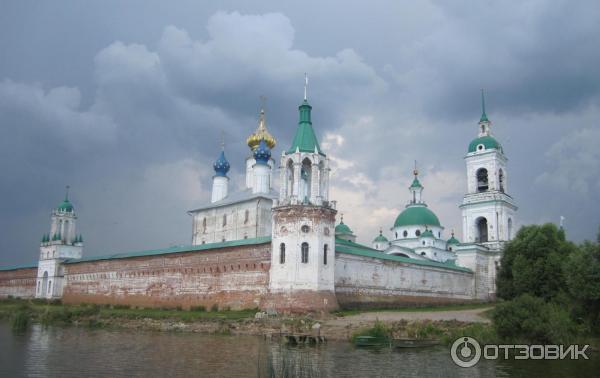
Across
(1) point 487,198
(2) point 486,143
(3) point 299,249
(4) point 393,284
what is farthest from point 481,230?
(3) point 299,249

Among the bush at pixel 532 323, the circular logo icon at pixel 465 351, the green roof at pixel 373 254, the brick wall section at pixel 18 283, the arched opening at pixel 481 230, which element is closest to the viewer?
the circular logo icon at pixel 465 351

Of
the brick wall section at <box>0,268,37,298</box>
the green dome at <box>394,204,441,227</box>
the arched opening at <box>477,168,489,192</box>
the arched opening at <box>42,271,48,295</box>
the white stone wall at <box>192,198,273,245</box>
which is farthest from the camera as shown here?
the brick wall section at <box>0,268,37,298</box>

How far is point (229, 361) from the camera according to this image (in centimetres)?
1714

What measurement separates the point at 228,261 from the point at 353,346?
48.7ft

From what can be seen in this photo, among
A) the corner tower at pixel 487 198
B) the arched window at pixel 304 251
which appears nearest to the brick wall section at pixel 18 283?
the arched window at pixel 304 251

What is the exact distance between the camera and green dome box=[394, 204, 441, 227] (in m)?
56.4

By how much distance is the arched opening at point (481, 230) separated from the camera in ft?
169

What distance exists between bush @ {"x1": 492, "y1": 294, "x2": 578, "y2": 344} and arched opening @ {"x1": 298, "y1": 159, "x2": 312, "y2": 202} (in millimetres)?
13860

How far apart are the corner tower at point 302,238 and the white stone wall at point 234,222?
38.3ft

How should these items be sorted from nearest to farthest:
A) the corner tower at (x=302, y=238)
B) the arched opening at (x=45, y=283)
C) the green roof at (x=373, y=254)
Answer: the corner tower at (x=302, y=238) → the green roof at (x=373, y=254) → the arched opening at (x=45, y=283)

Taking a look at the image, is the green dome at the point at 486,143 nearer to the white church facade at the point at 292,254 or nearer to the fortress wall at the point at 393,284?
the white church facade at the point at 292,254

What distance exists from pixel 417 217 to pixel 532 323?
3791 centimetres

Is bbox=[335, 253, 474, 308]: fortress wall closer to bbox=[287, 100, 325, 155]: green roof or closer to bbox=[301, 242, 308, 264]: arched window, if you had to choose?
bbox=[301, 242, 308, 264]: arched window

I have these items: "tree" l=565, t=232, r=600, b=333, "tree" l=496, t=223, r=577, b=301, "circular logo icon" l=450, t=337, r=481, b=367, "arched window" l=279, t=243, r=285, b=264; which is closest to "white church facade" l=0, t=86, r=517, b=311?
"arched window" l=279, t=243, r=285, b=264
